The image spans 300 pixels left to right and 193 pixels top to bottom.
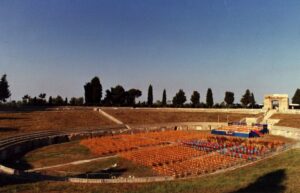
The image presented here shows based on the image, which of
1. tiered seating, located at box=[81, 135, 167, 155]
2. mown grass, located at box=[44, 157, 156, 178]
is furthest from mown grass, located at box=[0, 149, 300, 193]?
tiered seating, located at box=[81, 135, 167, 155]

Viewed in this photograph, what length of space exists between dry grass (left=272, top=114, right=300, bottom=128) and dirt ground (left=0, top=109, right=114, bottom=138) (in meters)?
46.4

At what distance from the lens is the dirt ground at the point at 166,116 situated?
267 feet

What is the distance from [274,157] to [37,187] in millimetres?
30266

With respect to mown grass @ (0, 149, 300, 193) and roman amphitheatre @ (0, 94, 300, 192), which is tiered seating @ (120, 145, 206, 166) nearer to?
roman amphitheatre @ (0, 94, 300, 192)

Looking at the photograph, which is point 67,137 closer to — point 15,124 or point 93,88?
point 15,124

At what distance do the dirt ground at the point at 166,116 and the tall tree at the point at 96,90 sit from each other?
Result: 23557 mm

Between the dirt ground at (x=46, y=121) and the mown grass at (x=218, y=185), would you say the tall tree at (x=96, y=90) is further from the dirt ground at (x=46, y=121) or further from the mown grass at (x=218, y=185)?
the mown grass at (x=218, y=185)

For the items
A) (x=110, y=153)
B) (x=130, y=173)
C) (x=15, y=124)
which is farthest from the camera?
(x=15, y=124)

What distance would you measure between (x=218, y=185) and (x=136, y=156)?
709 inches

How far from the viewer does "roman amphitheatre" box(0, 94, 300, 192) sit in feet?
79.3

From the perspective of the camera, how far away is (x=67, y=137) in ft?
181

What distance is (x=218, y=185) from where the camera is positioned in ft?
79.0

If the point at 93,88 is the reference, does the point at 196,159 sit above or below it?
below

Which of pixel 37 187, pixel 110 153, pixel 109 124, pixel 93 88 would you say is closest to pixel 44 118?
pixel 109 124
